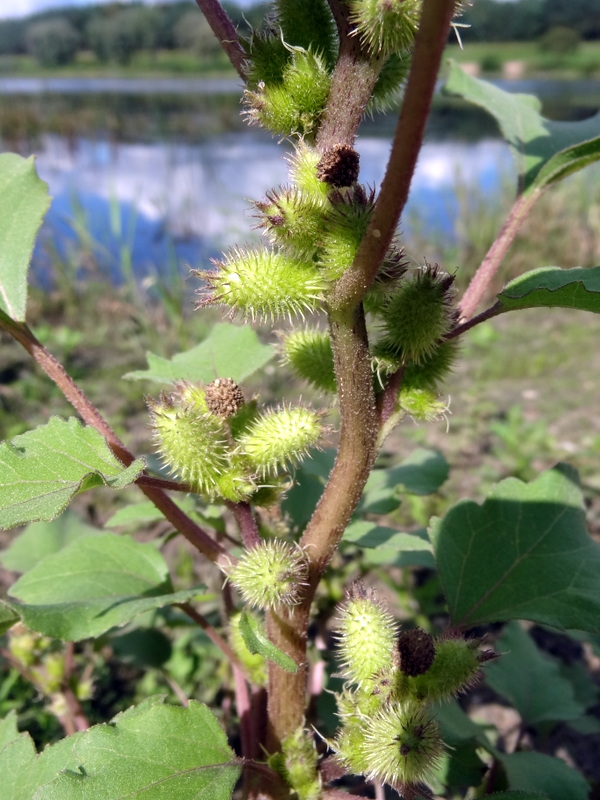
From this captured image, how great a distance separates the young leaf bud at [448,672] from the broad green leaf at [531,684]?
670mm

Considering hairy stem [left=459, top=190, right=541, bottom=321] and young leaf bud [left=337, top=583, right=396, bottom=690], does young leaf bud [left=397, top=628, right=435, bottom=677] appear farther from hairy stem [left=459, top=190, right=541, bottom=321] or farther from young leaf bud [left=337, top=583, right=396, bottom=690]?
hairy stem [left=459, top=190, right=541, bottom=321]

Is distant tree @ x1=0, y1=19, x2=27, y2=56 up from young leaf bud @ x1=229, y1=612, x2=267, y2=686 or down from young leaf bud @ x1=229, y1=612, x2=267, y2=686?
down

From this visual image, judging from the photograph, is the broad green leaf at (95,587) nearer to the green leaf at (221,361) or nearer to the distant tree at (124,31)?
the green leaf at (221,361)

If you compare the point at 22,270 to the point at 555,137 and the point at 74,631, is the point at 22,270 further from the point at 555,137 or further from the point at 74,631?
the point at 555,137

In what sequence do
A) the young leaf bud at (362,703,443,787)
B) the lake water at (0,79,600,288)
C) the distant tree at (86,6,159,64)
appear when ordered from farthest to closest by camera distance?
the distant tree at (86,6,159,64) → the lake water at (0,79,600,288) → the young leaf bud at (362,703,443,787)

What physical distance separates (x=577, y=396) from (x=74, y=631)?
3626 millimetres

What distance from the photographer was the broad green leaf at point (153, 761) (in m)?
0.81

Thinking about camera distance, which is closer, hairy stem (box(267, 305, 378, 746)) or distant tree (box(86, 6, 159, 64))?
hairy stem (box(267, 305, 378, 746))

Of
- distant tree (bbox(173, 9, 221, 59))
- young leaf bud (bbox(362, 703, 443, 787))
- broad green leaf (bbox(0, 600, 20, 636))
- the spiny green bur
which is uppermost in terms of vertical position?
the spiny green bur

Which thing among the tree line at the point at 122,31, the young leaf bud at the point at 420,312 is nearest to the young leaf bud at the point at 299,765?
the young leaf bud at the point at 420,312

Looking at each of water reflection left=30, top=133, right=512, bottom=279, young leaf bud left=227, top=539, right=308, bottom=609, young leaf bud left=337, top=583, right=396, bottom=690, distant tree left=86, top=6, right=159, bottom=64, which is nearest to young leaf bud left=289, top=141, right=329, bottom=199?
young leaf bud left=227, top=539, right=308, bottom=609

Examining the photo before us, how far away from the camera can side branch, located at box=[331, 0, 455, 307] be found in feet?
1.66

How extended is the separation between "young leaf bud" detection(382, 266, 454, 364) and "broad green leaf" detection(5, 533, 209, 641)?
58cm

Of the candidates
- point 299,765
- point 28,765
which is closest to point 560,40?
point 299,765
